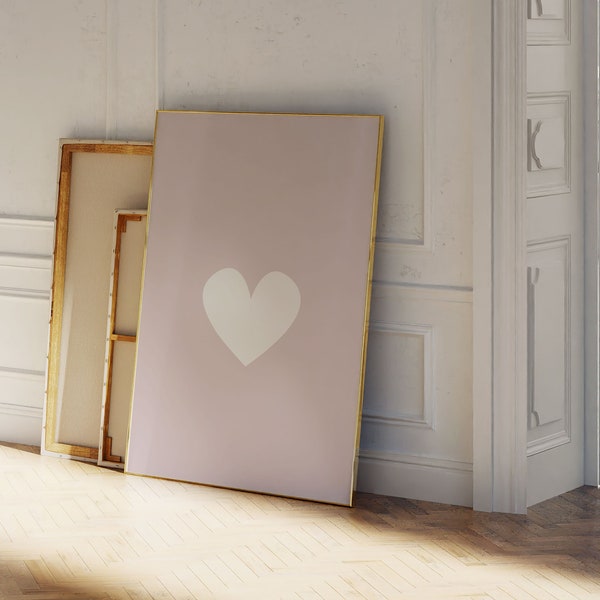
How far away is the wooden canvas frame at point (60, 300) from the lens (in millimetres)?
5148

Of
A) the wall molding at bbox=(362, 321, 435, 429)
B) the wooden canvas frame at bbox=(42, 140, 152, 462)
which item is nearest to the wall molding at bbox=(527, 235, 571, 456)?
the wall molding at bbox=(362, 321, 435, 429)

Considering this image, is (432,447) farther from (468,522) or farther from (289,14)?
(289,14)

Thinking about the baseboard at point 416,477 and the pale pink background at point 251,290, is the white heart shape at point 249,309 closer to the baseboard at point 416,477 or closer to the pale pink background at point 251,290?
the pale pink background at point 251,290

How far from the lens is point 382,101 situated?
4586 millimetres

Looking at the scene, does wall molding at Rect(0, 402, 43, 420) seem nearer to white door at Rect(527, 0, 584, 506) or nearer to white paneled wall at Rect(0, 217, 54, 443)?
white paneled wall at Rect(0, 217, 54, 443)

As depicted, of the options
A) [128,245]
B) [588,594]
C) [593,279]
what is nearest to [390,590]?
[588,594]

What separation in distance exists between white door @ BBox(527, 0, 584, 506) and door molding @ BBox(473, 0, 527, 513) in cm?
11

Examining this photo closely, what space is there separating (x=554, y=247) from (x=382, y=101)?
0.91 m

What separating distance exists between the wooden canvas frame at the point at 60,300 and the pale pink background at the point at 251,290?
1.15ft

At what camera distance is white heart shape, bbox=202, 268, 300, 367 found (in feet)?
15.2

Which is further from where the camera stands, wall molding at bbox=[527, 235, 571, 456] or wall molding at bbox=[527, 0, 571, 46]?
wall molding at bbox=[527, 235, 571, 456]

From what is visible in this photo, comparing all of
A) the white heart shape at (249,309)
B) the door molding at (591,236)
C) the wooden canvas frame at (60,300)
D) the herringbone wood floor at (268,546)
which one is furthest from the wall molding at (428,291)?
the wooden canvas frame at (60,300)

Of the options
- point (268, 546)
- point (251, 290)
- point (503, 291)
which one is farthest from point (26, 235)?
point (503, 291)

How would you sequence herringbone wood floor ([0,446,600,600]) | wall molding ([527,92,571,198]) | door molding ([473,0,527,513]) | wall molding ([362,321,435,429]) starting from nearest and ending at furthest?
herringbone wood floor ([0,446,600,600])
door molding ([473,0,527,513])
wall molding ([527,92,571,198])
wall molding ([362,321,435,429])
